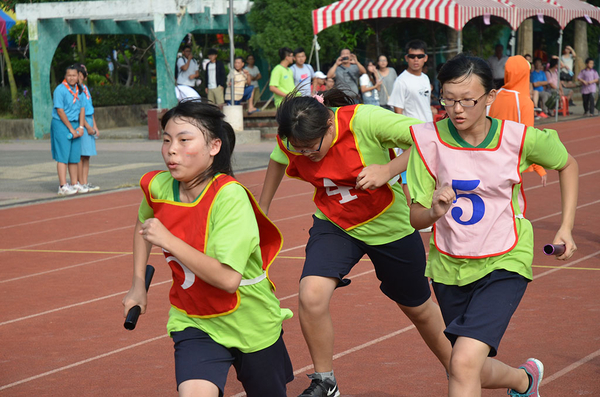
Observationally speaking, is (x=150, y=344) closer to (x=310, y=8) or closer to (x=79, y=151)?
(x=79, y=151)

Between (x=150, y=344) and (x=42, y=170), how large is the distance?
10233mm

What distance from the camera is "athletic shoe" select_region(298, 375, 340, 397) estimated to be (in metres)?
4.03

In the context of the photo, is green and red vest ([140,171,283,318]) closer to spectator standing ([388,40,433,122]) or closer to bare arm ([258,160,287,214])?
bare arm ([258,160,287,214])

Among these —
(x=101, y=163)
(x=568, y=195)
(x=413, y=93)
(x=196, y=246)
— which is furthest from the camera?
(x=101, y=163)

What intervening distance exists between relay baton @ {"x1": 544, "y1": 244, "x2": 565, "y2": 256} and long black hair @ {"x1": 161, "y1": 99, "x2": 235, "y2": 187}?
122cm

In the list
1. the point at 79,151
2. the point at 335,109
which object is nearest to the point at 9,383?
the point at 335,109

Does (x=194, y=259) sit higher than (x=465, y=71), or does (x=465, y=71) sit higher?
(x=465, y=71)

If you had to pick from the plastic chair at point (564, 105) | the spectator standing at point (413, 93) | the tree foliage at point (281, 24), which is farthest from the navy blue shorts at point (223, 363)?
the plastic chair at point (564, 105)

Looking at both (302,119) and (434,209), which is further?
(302,119)

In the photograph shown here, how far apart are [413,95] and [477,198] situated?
19.0ft

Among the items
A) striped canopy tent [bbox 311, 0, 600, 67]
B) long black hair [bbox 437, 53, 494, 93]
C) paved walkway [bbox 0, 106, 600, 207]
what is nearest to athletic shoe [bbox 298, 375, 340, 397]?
long black hair [bbox 437, 53, 494, 93]

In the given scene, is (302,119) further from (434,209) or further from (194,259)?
(194,259)

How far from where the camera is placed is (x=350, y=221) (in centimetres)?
424

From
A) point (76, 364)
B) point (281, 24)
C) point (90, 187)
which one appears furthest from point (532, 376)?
point (281, 24)
